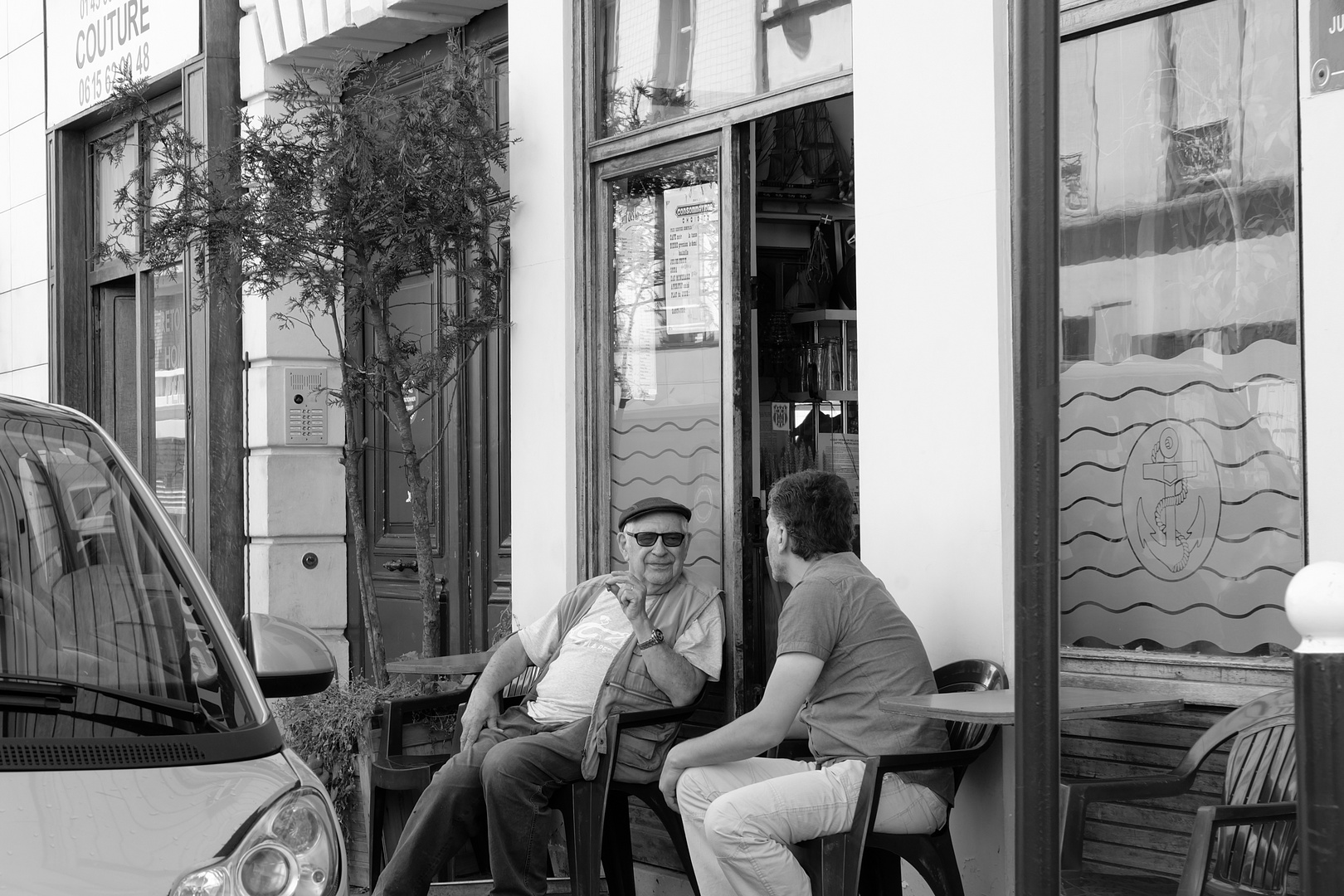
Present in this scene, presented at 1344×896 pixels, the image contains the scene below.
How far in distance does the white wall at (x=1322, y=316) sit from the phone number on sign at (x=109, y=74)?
690 centimetres

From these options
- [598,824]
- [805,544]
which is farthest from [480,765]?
[805,544]

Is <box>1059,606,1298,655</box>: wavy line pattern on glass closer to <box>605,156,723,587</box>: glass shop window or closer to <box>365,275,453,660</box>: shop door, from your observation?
<box>605,156,723,587</box>: glass shop window

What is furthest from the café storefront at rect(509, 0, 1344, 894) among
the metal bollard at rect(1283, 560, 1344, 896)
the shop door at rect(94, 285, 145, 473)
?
the shop door at rect(94, 285, 145, 473)

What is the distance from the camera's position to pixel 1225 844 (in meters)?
3.26

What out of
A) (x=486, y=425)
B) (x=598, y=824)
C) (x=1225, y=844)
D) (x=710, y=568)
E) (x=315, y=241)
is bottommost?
(x=598, y=824)

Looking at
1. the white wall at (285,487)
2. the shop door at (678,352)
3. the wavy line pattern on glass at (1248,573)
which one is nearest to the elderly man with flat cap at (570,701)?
the shop door at (678,352)

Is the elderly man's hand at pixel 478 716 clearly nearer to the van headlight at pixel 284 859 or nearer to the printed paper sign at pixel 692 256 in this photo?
the printed paper sign at pixel 692 256

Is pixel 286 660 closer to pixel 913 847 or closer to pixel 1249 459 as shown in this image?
pixel 913 847

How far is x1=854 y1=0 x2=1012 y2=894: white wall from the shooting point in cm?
432

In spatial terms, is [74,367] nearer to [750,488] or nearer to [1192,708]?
[750,488]

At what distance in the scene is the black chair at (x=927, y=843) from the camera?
380cm

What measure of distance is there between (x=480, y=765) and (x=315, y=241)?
2.37 meters

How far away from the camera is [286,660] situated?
10.3 ft

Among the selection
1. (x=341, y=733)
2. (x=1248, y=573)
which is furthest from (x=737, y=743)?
(x=341, y=733)
